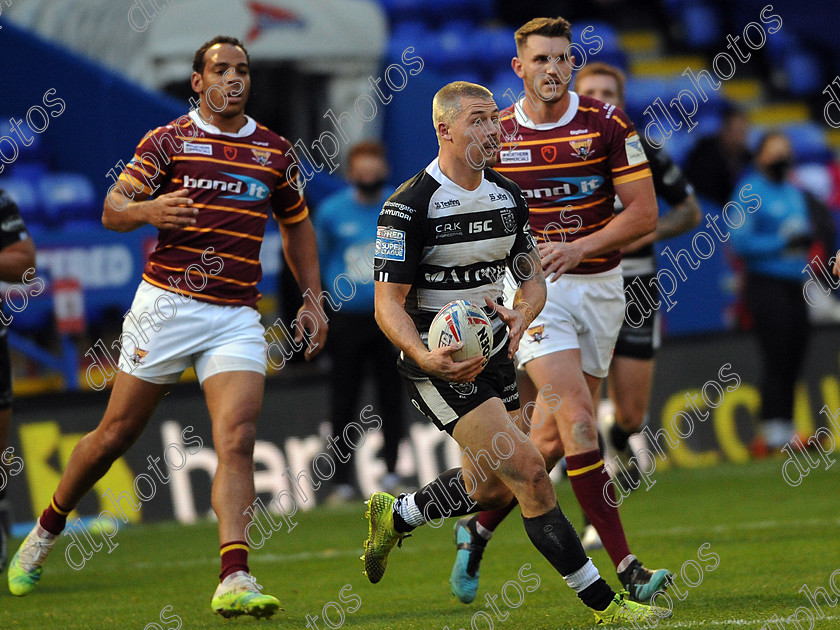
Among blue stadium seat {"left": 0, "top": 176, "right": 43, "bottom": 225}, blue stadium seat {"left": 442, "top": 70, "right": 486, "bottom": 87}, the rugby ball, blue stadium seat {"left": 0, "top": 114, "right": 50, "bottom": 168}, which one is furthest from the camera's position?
blue stadium seat {"left": 442, "top": 70, "right": 486, "bottom": 87}

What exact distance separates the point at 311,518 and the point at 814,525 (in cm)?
375

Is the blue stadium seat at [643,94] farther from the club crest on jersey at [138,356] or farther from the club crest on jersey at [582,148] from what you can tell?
the club crest on jersey at [138,356]

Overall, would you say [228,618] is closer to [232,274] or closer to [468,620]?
[468,620]

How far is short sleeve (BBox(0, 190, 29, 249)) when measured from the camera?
23.4 ft

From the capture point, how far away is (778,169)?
11.9 meters

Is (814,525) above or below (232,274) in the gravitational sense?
below

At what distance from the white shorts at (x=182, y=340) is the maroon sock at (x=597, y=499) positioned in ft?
5.10

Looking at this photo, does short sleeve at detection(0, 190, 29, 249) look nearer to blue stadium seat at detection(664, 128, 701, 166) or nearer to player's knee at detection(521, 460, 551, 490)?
player's knee at detection(521, 460, 551, 490)

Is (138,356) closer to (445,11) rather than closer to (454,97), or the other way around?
(454,97)

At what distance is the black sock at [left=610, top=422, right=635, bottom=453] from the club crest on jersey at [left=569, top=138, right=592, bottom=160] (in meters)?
2.39

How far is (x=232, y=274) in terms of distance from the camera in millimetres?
6145

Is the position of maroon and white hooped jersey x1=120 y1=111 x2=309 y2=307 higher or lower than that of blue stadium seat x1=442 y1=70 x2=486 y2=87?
lower

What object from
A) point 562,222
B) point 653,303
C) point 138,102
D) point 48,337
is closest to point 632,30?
point 138,102

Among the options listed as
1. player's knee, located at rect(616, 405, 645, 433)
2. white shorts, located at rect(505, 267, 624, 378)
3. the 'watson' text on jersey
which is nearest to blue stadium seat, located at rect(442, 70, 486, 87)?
player's knee, located at rect(616, 405, 645, 433)
